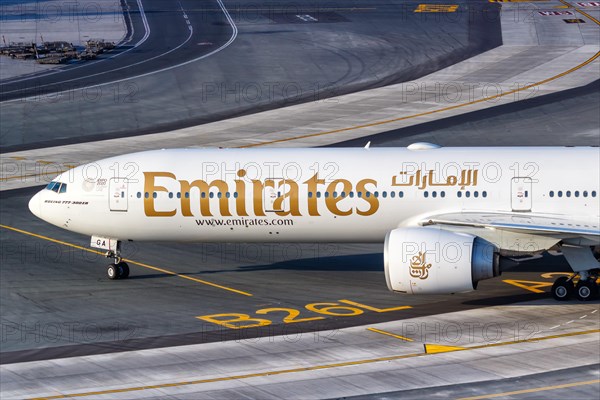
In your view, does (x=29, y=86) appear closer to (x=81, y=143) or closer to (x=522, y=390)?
(x=81, y=143)

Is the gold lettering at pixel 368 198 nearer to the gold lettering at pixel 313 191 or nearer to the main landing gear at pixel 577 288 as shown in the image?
the gold lettering at pixel 313 191

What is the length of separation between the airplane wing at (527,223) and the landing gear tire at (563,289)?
233 cm

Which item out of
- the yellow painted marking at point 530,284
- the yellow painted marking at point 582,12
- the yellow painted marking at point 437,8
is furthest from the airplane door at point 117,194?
the yellow painted marking at point 437,8

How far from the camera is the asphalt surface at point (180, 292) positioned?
38.7 metres

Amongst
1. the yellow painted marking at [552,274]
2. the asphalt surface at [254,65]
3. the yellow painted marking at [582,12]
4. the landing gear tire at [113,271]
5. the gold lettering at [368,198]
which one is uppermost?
the yellow painted marking at [582,12]

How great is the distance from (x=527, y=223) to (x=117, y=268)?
56.6 ft

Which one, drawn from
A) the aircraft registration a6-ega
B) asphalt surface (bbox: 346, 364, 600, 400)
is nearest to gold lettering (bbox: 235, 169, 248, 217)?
the aircraft registration a6-ega

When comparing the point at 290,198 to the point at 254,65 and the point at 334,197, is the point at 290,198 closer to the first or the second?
the point at 334,197

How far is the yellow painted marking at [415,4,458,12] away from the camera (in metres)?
108

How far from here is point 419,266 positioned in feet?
127

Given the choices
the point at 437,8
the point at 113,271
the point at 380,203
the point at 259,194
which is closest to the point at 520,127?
the point at 380,203

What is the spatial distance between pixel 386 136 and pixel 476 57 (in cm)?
2211

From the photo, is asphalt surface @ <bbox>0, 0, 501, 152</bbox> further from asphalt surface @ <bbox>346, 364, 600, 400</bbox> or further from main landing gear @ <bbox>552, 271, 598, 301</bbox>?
asphalt surface @ <bbox>346, 364, 600, 400</bbox>

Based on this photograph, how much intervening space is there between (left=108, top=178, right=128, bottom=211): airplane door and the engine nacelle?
1173 centimetres
